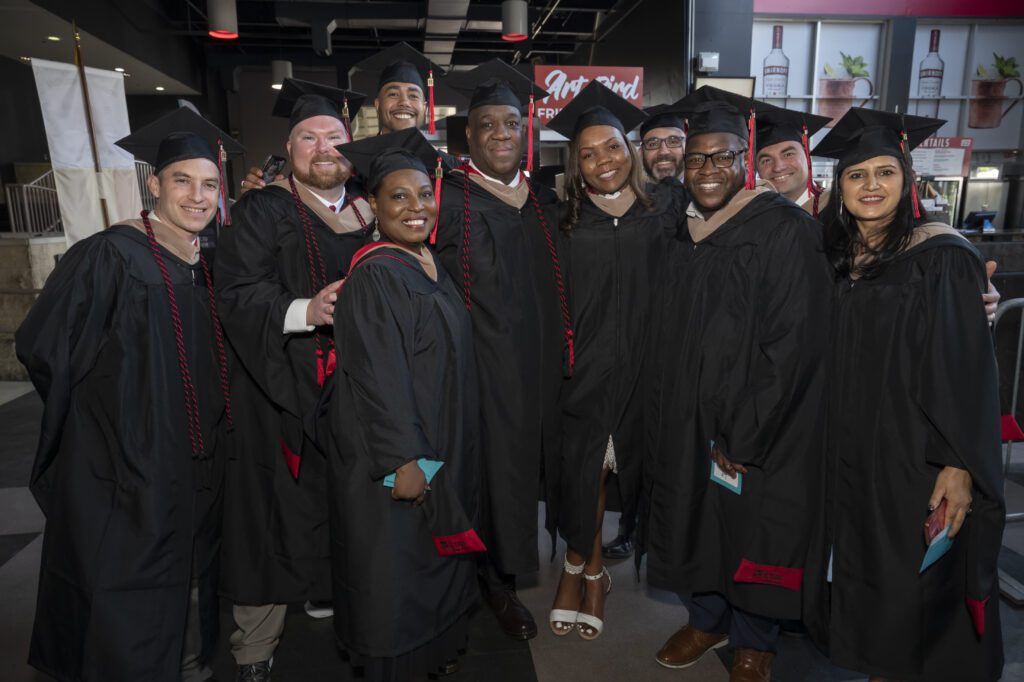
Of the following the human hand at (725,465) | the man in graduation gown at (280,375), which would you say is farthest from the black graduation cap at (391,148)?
the human hand at (725,465)

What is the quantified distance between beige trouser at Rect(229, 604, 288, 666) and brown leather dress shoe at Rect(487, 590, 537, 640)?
88 cm

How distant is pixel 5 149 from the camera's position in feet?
40.6

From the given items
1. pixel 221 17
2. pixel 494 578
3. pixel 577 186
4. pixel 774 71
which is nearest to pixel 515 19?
pixel 774 71

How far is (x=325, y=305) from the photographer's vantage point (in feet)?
6.66

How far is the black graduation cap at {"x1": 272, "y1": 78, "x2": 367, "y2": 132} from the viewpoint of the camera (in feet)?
8.01

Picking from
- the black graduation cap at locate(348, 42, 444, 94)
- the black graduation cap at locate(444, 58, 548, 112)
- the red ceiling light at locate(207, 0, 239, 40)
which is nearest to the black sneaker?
the black graduation cap at locate(444, 58, 548, 112)

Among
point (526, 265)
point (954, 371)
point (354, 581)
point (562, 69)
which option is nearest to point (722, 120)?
point (526, 265)

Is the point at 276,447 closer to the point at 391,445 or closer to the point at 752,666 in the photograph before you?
the point at 391,445

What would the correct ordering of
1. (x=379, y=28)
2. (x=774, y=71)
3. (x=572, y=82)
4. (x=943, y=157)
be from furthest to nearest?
(x=379, y=28) < (x=774, y=71) < (x=943, y=157) < (x=572, y=82)

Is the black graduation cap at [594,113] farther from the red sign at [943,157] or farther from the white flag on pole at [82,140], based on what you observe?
the red sign at [943,157]

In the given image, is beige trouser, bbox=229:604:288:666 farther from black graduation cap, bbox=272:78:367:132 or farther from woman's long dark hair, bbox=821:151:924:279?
woman's long dark hair, bbox=821:151:924:279

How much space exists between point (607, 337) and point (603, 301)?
0.14m

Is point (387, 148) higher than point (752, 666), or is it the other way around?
point (387, 148)

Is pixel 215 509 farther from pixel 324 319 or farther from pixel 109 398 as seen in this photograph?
pixel 324 319
